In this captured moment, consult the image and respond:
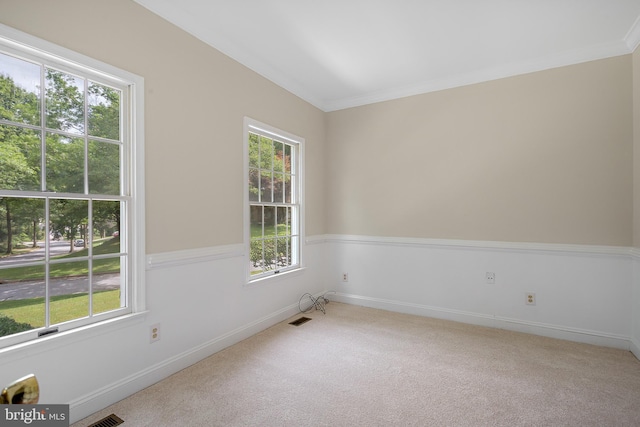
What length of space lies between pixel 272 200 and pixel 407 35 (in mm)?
2148

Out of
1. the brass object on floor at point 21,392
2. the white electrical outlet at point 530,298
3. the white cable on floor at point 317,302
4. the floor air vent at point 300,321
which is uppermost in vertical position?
the brass object on floor at point 21,392

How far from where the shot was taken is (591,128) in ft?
9.73

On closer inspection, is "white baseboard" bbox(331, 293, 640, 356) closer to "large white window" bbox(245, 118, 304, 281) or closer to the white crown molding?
"large white window" bbox(245, 118, 304, 281)

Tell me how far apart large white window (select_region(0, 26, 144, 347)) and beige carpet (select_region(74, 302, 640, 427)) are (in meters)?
0.74

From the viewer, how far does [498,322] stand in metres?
3.36

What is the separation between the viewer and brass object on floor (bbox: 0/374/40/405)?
914 millimetres

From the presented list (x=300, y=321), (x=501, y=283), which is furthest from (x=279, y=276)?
(x=501, y=283)

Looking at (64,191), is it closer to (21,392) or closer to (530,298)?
(21,392)

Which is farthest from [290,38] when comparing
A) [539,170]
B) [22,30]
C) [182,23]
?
[539,170]

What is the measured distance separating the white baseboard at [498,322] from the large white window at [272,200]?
1.16 meters

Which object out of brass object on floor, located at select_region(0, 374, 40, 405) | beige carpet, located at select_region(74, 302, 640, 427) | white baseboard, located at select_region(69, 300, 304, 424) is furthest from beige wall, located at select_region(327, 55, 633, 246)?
brass object on floor, located at select_region(0, 374, 40, 405)

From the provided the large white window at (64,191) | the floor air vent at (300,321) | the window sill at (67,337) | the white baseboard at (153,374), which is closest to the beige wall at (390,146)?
the large white window at (64,191)

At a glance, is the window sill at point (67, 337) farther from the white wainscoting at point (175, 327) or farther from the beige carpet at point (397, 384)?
the beige carpet at point (397, 384)

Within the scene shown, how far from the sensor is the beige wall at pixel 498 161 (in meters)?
2.91
